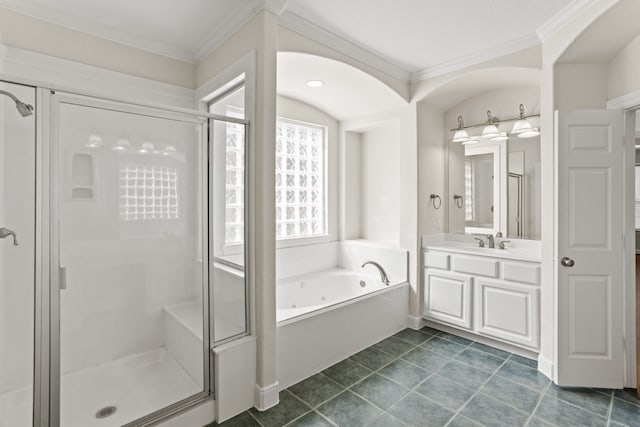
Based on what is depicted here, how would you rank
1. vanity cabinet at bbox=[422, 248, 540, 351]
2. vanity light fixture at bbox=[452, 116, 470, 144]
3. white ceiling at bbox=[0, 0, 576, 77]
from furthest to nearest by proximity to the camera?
1. vanity light fixture at bbox=[452, 116, 470, 144]
2. vanity cabinet at bbox=[422, 248, 540, 351]
3. white ceiling at bbox=[0, 0, 576, 77]

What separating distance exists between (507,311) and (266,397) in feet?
7.15

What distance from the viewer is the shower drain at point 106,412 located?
6.38ft

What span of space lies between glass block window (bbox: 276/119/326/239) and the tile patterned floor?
5.47 feet

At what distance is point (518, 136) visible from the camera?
3195 millimetres

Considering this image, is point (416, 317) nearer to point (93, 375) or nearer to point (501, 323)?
point (501, 323)

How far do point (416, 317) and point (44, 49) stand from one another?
155 inches

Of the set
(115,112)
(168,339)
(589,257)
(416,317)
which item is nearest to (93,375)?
(168,339)

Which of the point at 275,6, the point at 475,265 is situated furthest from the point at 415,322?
the point at 275,6

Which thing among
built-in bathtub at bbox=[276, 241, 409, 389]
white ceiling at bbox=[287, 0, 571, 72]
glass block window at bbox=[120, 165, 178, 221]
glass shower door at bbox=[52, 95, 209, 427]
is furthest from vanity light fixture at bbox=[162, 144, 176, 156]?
built-in bathtub at bbox=[276, 241, 409, 389]

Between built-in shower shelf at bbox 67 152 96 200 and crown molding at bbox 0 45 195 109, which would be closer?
built-in shower shelf at bbox 67 152 96 200

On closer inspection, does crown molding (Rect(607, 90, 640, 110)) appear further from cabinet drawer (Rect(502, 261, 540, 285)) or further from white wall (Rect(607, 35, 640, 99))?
cabinet drawer (Rect(502, 261, 540, 285))

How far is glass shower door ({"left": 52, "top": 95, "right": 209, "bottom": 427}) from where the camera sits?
192 centimetres

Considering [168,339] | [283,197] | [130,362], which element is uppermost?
[283,197]

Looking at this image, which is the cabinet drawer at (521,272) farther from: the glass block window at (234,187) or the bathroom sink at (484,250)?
the glass block window at (234,187)
